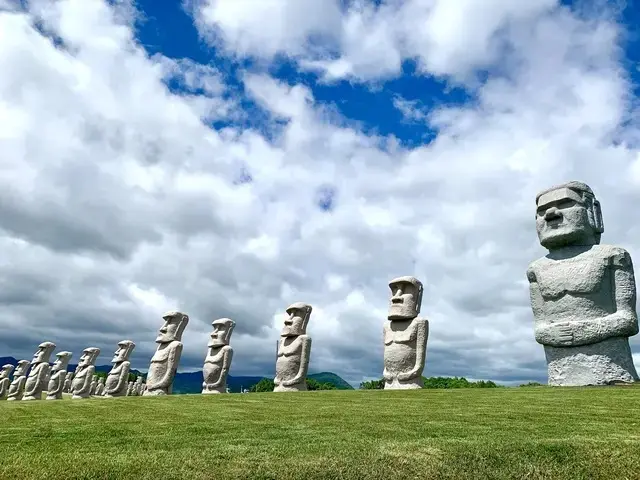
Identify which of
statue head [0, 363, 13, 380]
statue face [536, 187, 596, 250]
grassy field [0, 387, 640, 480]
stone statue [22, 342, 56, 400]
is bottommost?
grassy field [0, 387, 640, 480]

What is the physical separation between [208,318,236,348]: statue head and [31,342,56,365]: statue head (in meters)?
14.6

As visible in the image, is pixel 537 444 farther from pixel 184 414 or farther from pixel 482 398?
pixel 184 414

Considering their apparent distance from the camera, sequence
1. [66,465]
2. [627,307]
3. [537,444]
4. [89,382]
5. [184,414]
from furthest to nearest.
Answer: [89,382] → [627,307] → [184,414] → [537,444] → [66,465]

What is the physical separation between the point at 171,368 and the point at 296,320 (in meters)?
5.86

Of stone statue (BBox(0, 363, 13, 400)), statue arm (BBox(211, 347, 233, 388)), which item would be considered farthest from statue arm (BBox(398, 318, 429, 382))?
stone statue (BBox(0, 363, 13, 400))

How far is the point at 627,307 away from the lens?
43.4ft

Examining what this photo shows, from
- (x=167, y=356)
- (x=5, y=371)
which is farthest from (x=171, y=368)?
(x=5, y=371)

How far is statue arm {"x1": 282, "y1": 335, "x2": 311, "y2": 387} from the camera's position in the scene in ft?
62.6

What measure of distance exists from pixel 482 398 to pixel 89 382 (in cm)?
2287

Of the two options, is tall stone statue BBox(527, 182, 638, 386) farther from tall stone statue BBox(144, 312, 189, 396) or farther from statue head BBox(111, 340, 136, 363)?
statue head BBox(111, 340, 136, 363)

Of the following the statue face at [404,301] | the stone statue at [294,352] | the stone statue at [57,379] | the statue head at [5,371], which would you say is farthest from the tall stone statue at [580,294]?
the statue head at [5,371]

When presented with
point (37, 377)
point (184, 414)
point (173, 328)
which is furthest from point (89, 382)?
point (184, 414)

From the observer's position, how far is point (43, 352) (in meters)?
31.9

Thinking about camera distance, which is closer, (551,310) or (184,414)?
(184,414)
